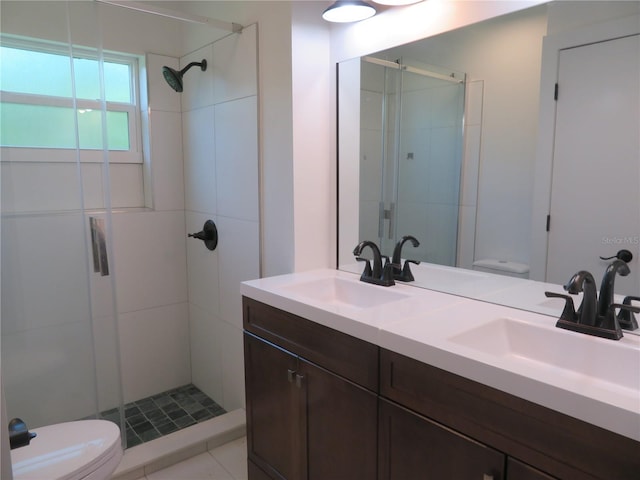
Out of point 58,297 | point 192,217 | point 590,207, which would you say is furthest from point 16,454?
point 590,207

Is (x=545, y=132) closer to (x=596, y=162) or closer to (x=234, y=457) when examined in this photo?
(x=596, y=162)

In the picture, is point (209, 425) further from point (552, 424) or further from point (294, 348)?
point (552, 424)

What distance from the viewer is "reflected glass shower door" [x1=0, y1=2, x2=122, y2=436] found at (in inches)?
70.7

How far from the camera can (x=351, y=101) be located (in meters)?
2.10

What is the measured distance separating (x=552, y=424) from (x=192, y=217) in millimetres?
2346

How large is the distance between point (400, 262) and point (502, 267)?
43 cm

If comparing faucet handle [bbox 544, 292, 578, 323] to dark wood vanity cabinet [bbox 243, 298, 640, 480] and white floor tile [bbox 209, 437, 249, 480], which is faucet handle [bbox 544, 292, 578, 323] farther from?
white floor tile [bbox 209, 437, 249, 480]

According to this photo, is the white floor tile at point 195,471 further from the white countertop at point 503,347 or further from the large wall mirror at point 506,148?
the large wall mirror at point 506,148

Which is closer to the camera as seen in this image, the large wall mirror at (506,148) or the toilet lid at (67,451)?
the large wall mirror at (506,148)

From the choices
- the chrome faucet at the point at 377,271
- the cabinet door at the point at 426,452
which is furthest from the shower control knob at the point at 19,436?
the chrome faucet at the point at 377,271

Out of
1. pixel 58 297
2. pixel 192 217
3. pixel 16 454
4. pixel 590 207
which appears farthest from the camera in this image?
pixel 192 217

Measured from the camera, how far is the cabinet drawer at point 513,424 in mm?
854

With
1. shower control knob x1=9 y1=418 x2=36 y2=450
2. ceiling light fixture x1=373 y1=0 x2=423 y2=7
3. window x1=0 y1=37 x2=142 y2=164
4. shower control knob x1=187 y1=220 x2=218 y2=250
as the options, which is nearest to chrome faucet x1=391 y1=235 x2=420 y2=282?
ceiling light fixture x1=373 y1=0 x2=423 y2=7

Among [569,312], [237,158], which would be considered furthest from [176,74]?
[569,312]
